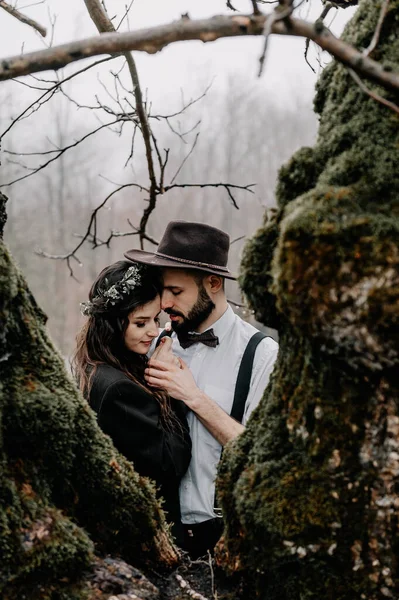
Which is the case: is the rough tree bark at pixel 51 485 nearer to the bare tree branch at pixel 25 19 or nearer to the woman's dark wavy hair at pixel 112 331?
the woman's dark wavy hair at pixel 112 331

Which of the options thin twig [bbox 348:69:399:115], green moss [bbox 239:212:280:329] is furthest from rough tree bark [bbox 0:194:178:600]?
thin twig [bbox 348:69:399:115]

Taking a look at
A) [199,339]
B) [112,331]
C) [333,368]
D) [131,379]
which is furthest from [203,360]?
[333,368]

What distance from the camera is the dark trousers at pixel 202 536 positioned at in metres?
3.37

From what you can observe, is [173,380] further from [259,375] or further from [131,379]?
[259,375]

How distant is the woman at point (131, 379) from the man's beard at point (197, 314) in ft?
0.64

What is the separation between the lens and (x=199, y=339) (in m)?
4.07

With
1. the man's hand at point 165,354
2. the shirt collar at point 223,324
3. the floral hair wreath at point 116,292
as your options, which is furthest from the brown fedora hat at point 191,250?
the man's hand at point 165,354

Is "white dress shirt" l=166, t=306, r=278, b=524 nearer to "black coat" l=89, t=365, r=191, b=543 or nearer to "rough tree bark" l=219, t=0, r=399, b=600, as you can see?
"black coat" l=89, t=365, r=191, b=543

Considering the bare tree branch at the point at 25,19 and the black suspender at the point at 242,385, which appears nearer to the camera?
the bare tree branch at the point at 25,19

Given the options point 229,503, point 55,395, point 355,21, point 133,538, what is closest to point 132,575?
point 133,538

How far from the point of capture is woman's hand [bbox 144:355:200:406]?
11.8 ft

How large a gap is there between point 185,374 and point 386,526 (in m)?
2.26

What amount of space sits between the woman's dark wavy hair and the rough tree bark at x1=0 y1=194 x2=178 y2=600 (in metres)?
1.76

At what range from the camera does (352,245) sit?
1.45m
